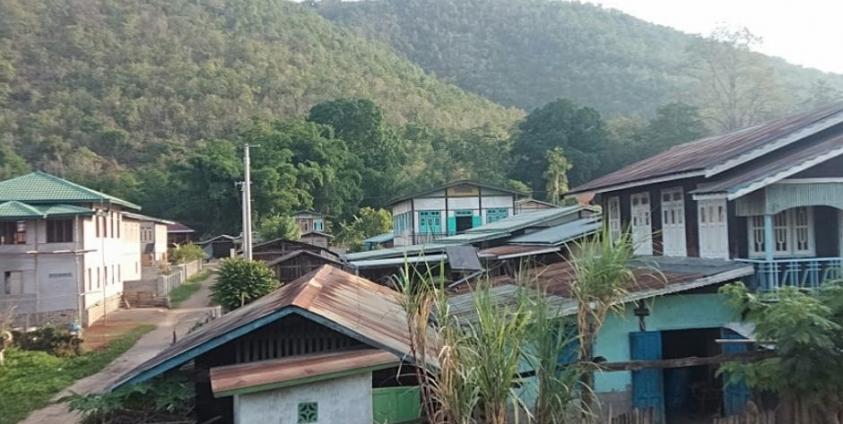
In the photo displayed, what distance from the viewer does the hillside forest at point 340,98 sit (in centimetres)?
5406

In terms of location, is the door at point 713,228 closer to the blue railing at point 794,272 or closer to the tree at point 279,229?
the blue railing at point 794,272

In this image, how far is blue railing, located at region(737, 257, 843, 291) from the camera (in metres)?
12.2

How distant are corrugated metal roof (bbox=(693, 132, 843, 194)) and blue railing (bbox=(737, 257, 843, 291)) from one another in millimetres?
1464

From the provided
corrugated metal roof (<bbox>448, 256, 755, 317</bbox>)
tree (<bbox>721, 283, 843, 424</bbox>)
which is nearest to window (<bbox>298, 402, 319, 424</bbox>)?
corrugated metal roof (<bbox>448, 256, 755, 317</bbox>)

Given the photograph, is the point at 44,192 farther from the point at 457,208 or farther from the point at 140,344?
the point at 457,208

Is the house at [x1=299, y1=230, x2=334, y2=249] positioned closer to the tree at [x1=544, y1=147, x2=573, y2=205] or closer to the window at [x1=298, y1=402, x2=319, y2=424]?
the tree at [x1=544, y1=147, x2=573, y2=205]

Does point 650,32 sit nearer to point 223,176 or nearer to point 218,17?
point 218,17

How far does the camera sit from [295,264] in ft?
98.9

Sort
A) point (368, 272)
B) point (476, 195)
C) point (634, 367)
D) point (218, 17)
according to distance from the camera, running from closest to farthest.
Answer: point (634, 367)
point (368, 272)
point (476, 195)
point (218, 17)

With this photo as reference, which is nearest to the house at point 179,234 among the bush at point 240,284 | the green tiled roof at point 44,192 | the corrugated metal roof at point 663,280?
the green tiled roof at point 44,192

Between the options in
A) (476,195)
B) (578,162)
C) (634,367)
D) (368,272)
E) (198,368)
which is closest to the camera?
(634,367)

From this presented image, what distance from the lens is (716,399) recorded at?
43.3 feet

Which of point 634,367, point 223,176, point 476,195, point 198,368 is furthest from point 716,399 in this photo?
point 223,176

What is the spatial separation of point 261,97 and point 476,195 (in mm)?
57654
